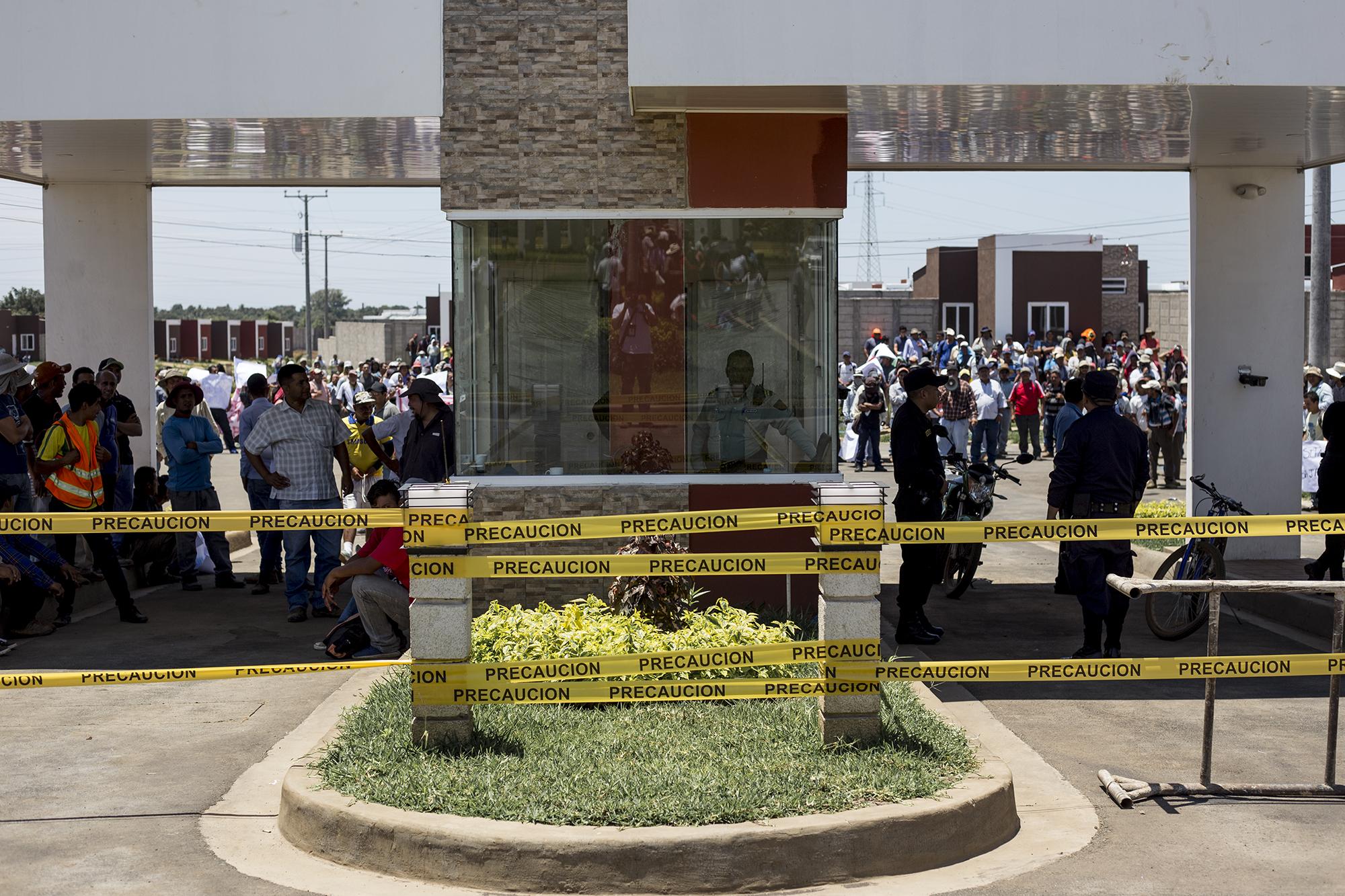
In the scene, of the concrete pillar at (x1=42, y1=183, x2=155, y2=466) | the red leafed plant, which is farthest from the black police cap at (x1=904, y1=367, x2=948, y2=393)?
the concrete pillar at (x1=42, y1=183, x2=155, y2=466)

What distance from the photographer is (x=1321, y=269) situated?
21.8 meters

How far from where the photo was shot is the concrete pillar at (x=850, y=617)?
637cm

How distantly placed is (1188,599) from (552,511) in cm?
445

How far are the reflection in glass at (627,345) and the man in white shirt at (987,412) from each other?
13.2 meters

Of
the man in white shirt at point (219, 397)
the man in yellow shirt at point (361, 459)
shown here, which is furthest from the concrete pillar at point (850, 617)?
the man in white shirt at point (219, 397)

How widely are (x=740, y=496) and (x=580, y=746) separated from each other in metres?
3.46

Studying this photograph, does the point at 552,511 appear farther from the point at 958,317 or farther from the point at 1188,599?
the point at 958,317

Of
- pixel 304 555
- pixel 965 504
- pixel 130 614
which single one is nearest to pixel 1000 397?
pixel 965 504

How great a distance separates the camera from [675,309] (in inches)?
385

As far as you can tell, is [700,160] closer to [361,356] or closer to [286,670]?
[286,670]

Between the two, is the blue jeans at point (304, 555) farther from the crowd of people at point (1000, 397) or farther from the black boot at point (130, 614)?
the crowd of people at point (1000, 397)

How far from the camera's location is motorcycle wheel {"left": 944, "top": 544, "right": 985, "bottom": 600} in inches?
467

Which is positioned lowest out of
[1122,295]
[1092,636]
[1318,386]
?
[1092,636]

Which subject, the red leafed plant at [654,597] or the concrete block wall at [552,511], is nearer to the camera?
the red leafed plant at [654,597]
